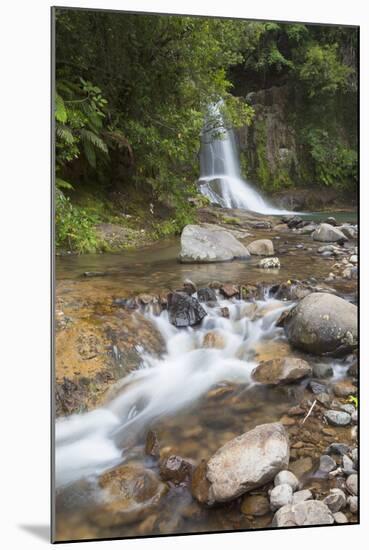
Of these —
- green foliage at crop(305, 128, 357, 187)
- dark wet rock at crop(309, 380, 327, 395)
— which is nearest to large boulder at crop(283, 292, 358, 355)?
dark wet rock at crop(309, 380, 327, 395)

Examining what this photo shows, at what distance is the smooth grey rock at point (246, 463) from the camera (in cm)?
269

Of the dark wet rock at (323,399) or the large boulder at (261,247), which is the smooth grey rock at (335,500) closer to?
the dark wet rock at (323,399)

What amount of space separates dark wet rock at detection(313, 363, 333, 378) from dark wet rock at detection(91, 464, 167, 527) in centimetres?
93

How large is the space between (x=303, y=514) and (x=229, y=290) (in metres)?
1.10

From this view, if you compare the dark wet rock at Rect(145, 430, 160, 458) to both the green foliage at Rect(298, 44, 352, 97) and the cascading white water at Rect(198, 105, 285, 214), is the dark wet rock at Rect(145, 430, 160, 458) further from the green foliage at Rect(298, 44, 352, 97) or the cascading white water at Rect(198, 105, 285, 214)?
the green foliage at Rect(298, 44, 352, 97)

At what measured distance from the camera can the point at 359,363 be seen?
10.2ft

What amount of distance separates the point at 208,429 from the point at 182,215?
102cm

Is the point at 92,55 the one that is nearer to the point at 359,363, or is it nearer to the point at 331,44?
the point at 331,44

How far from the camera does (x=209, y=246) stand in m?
2.98

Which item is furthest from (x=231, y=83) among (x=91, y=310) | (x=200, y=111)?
(x=91, y=310)

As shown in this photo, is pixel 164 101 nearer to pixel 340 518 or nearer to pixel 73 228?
pixel 73 228

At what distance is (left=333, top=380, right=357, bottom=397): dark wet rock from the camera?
9.96 ft

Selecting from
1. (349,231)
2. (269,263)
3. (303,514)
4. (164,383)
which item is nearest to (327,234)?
(349,231)

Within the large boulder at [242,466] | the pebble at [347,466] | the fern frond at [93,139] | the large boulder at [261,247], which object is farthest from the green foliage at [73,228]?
the pebble at [347,466]
